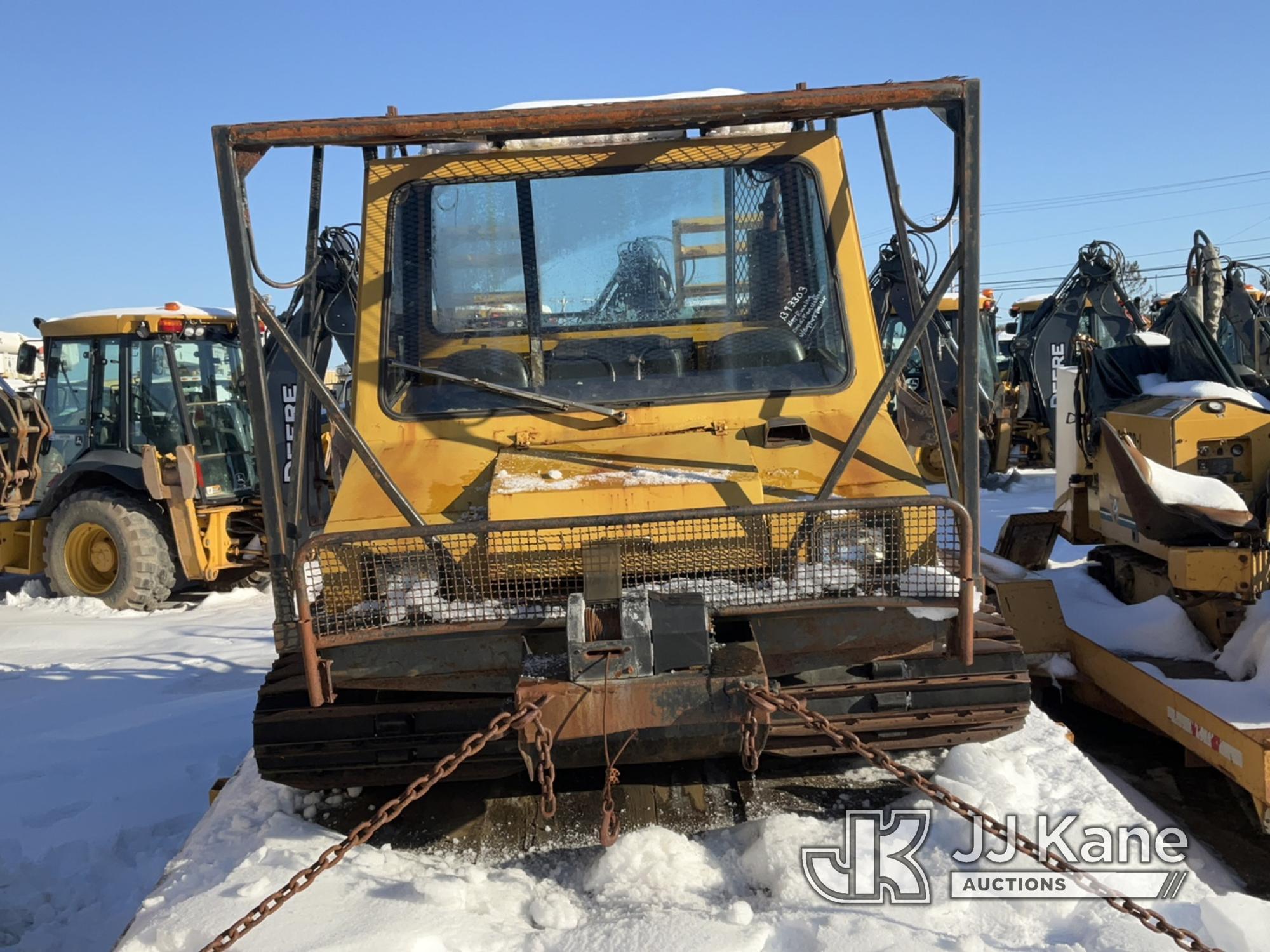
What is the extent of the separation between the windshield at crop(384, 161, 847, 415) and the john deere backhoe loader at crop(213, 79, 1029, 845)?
1 cm

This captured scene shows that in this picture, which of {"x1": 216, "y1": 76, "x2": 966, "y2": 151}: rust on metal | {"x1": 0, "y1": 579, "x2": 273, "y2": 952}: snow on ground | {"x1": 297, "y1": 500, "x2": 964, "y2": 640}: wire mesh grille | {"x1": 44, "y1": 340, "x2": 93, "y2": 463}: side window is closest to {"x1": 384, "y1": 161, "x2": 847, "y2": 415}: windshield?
{"x1": 216, "y1": 76, "x2": 966, "y2": 151}: rust on metal

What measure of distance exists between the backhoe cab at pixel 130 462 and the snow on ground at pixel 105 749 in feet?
2.01

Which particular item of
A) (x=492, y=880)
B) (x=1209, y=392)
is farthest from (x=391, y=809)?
(x=1209, y=392)

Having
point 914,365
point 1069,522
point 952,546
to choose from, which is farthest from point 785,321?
point 914,365

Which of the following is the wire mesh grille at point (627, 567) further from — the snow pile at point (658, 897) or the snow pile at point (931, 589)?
the snow pile at point (658, 897)

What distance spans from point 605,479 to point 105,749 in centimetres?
373

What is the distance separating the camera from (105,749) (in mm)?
5312

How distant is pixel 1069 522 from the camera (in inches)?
261

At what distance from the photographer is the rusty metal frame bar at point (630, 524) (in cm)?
278

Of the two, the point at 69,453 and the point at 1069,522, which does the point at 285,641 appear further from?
the point at 69,453

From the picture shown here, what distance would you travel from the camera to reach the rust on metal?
2.96 metres

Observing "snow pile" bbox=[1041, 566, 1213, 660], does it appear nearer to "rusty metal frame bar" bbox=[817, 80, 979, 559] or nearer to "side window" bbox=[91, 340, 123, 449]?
"rusty metal frame bar" bbox=[817, 80, 979, 559]

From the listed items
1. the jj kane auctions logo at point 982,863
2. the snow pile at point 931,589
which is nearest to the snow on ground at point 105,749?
the jj kane auctions logo at point 982,863

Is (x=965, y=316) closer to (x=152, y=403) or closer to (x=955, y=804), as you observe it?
(x=955, y=804)
